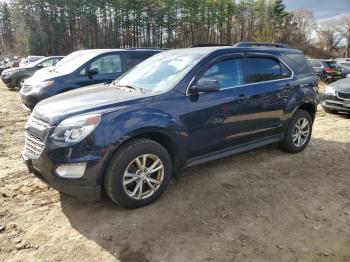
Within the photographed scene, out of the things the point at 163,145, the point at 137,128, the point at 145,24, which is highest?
the point at 145,24

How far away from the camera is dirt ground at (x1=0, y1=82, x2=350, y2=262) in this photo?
9.61 feet

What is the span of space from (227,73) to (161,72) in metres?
0.88

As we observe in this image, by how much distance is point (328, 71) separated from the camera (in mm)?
17938

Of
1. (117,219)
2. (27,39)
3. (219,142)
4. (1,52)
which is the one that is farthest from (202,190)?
(1,52)

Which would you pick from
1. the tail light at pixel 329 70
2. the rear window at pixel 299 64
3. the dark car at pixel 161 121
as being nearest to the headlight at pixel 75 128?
the dark car at pixel 161 121

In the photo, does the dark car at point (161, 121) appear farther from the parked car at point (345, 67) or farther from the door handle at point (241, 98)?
the parked car at point (345, 67)

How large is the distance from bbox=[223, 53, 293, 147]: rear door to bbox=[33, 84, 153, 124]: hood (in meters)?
1.29

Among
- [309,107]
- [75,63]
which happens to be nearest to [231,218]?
[309,107]

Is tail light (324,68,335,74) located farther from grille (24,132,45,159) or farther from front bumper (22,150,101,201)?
grille (24,132,45,159)

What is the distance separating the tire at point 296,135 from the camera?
5.26 m

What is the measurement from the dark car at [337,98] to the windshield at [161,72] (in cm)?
573

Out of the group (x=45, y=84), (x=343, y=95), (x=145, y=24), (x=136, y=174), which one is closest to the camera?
(x=136, y=174)

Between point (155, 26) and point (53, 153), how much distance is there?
177ft

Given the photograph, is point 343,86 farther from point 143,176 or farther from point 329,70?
point 329,70
